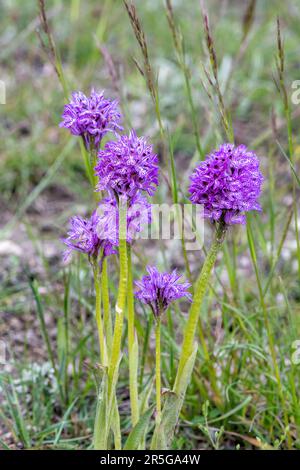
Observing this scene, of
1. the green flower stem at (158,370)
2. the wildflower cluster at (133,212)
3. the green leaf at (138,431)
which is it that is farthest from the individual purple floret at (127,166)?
the green leaf at (138,431)

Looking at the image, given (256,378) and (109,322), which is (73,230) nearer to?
(109,322)

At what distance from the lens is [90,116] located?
1429 millimetres

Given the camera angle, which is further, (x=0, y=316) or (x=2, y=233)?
(x=2, y=233)

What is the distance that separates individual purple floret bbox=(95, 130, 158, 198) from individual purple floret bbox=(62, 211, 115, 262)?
94mm

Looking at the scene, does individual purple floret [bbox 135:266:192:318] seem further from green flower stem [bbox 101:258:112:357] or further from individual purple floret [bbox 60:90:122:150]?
individual purple floret [bbox 60:90:122:150]

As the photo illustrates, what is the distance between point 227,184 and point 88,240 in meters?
0.29

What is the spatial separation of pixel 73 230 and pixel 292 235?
1999mm

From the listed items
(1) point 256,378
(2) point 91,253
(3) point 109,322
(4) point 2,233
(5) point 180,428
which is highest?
(4) point 2,233

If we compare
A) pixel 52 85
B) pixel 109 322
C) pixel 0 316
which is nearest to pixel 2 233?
pixel 0 316

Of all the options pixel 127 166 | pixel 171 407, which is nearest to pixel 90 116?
pixel 127 166

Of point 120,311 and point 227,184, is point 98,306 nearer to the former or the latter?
point 120,311

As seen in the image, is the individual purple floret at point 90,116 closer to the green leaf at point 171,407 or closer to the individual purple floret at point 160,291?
the individual purple floret at point 160,291

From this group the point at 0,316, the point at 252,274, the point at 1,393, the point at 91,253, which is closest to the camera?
the point at 91,253

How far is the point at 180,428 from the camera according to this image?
6.82 ft
